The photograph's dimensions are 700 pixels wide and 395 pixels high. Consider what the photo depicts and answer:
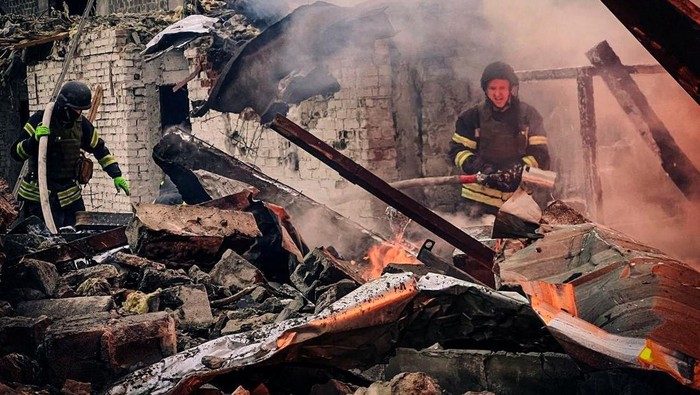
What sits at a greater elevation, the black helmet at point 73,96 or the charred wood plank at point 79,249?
the black helmet at point 73,96

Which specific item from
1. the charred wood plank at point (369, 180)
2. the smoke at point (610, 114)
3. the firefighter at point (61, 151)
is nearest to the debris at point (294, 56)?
the smoke at point (610, 114)

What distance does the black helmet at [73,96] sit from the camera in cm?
799

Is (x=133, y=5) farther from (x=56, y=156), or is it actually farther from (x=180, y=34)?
(x=56, y=156)

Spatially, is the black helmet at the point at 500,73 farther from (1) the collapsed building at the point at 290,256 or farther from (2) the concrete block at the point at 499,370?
(2) the concrete block at the point at 499,370

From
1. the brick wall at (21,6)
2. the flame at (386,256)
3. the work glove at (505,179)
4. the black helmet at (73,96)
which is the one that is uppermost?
the brick wall at (21,6)

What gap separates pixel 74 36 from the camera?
46.0 ft

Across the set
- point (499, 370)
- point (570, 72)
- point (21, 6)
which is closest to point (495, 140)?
point (570, 72)

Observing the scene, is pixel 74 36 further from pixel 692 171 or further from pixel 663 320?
pixel 663 320

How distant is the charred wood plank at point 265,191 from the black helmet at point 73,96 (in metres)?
1.13

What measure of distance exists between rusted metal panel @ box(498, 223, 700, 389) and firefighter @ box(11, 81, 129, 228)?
5857 mm

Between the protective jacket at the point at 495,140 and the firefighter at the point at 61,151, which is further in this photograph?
the firefighter at the point at 61,151

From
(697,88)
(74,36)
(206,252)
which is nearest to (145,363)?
(206,252)

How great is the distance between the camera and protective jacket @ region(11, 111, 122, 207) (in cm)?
815

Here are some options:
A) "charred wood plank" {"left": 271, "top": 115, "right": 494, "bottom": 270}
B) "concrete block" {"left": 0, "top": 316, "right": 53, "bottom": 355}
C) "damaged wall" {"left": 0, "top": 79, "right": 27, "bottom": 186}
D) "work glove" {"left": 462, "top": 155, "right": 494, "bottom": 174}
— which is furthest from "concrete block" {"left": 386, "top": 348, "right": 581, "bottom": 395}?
"damaged wall" {"left": 0, "top": 79, "right": 27, "bottom": 186}
